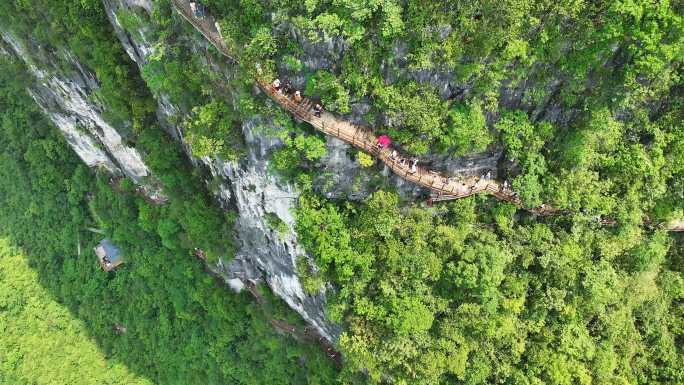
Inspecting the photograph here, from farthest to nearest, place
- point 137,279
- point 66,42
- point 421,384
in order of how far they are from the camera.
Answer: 1. point 137,279
2. point 66,42
3. point 421,384

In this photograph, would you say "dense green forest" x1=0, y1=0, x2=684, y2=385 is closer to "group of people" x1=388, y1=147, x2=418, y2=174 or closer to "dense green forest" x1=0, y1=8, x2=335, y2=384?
"group of people" x1=388, y1=147, x2=418, y2=174

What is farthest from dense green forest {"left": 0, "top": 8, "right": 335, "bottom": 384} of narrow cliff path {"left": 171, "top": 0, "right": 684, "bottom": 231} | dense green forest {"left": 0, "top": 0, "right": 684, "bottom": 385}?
narrow cliff path {"left": 171, "top": 0, "right": 684, "bottom": 231}

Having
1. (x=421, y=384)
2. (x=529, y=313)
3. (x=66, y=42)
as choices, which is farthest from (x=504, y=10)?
(x=66, y=42)

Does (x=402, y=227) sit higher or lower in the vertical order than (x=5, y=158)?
higher

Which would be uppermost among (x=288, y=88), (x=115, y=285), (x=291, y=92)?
(x=288, y=88)

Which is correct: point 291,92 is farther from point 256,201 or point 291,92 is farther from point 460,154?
point 460,154

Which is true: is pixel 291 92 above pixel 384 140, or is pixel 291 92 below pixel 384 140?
above

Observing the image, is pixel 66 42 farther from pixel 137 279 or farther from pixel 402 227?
pixel 402 227

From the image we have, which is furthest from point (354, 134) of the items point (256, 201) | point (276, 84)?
point (256, 201)
